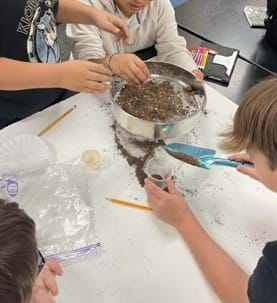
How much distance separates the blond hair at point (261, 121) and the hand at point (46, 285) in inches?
17.2

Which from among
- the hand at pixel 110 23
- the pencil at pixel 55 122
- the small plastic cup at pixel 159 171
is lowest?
the small plastic cup at pixel 159 171

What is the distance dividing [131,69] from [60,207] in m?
0.42

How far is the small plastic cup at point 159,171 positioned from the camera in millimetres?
912

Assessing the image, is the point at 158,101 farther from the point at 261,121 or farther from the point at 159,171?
the point at 261,121

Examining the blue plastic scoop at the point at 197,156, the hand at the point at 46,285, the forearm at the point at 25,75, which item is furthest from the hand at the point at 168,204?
the forearm at the point at 25,75

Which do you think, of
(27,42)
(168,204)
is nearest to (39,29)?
(27,42)

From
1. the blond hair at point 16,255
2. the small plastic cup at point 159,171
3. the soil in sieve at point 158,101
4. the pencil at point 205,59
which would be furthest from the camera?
the pencil at point 205,59

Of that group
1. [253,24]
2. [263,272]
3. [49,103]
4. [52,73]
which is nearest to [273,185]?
[263,272]

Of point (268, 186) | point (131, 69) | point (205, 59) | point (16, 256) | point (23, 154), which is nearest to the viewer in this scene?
point (16, 256)

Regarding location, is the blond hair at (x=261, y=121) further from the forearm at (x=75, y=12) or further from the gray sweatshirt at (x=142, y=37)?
the forearm at (x=75, y=12)

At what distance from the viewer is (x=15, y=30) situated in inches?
39.8

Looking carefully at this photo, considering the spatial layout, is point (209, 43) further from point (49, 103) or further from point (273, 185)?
point (273, 185)

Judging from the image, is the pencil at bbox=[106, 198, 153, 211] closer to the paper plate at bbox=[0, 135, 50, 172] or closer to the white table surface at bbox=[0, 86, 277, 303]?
the white table surface at bbox=[0, 86, 277, 303]

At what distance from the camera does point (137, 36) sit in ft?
→ 4.19
